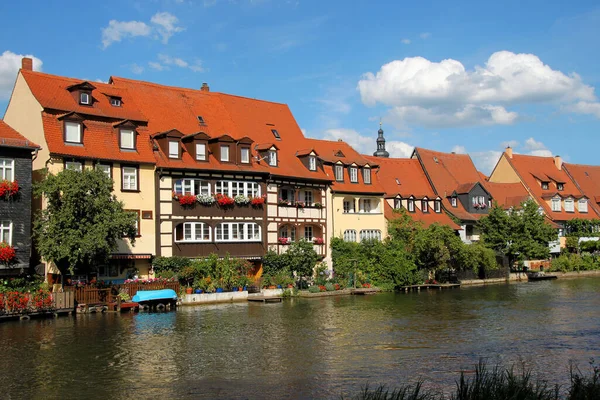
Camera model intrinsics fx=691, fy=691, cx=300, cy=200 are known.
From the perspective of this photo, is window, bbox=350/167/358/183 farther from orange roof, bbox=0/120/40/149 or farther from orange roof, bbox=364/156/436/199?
orange roof, bbox=0/120/40/149

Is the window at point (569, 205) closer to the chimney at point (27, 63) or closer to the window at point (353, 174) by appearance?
the window at point (353, 174)

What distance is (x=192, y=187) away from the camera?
128ft

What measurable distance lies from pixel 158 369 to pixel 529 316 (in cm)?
1794

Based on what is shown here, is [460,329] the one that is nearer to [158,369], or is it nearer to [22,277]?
[158,369]

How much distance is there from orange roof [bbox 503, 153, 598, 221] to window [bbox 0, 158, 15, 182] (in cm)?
5024

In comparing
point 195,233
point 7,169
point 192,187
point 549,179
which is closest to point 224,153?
point 192,187

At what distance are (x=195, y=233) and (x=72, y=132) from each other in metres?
8.61

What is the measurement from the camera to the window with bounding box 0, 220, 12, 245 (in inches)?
1233

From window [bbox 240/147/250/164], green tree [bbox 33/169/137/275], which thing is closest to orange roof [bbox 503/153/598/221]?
window [bbox 240/147/250/164]

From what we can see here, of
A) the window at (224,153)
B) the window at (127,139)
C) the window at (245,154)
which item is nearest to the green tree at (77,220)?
the window at (127,139)

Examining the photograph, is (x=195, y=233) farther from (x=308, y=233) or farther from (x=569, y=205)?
(x=569, y=205)

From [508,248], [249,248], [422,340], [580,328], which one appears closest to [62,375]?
[422,340]

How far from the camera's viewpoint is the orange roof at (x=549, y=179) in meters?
67.2

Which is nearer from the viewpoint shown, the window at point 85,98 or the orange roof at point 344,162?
the window at point 85,98
